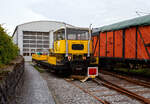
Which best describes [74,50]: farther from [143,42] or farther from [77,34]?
[143,42]

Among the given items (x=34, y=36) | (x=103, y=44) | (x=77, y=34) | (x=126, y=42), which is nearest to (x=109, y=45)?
(x=103, y=44)

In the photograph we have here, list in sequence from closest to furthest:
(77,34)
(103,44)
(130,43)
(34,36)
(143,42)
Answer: (143,42), (130,43), (77,34), (103,44), (34,36)

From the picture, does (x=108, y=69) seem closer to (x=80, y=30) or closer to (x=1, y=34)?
(x=80, y=30)

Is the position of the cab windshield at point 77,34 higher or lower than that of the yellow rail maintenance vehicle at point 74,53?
higher

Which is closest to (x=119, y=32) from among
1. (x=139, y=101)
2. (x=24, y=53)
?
(x=139, y=101)

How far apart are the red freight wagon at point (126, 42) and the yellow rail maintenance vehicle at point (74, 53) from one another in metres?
1.88

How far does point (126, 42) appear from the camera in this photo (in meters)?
9.68

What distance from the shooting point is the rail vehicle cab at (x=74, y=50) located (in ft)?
29.5

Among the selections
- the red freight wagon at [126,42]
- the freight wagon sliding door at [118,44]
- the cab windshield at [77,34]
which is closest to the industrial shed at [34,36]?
the red freight wagon at [126,42]

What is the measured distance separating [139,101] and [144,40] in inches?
175

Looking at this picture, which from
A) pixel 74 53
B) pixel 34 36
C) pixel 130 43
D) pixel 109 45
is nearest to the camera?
pixel 130 43

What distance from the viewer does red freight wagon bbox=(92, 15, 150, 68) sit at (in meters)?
8.42

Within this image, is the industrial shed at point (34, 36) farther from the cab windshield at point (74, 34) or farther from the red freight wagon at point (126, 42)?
the cab windshield at point (74, 34)

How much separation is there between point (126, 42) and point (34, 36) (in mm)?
19929
